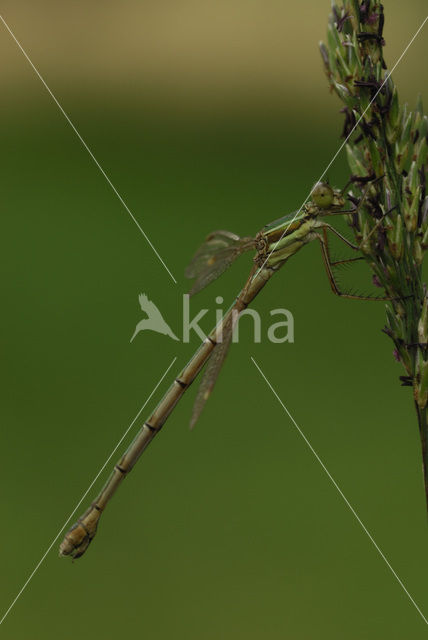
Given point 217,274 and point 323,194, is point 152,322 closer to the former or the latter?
point 217,274

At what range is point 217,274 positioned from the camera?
3.21 metres

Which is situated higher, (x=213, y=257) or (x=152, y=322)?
(x=213, y=257)

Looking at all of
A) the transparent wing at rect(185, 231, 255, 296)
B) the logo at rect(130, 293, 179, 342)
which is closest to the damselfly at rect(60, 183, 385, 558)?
the transparent wing at rect(185, 231, 255, 296)

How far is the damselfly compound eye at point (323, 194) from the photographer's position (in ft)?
8.55

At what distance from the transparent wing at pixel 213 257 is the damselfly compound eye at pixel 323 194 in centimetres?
60

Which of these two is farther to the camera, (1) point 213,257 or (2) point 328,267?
(1) point 213,257

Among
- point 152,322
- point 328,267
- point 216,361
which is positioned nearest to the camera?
point 328,267

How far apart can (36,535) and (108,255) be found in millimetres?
4042

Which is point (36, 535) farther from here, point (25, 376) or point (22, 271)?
point (22, 271)

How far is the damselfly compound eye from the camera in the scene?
261cm

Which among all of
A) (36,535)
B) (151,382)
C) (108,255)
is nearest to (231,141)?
(108,255)

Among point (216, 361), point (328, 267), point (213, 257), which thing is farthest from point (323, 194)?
point (216, 361)

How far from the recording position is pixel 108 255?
343 inches

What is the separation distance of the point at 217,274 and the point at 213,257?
8cm
